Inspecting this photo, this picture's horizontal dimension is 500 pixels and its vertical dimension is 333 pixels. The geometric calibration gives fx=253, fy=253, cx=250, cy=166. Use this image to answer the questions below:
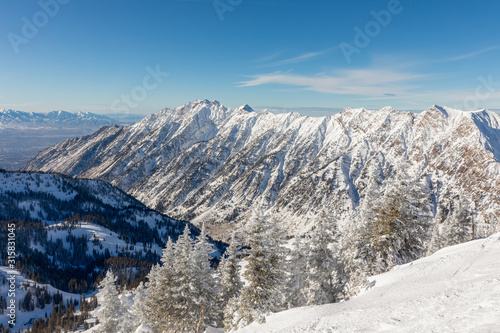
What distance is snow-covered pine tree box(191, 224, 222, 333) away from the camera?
29194 millimetres

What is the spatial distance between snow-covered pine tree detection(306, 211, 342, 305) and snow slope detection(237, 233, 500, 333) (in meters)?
9.99

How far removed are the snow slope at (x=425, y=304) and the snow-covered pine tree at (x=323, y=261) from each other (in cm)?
999

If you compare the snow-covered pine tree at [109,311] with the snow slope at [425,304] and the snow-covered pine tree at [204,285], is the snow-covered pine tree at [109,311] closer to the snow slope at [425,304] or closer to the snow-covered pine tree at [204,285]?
the snow-covered pine tree at [204,285]

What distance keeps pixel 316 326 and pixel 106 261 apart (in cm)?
20909

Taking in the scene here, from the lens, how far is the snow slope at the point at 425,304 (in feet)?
35.6

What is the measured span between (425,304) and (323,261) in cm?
1872

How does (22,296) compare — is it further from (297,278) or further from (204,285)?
(297,278)

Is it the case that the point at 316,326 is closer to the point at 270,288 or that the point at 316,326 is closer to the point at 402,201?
the point at 270,288

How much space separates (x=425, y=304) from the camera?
42.6 feet

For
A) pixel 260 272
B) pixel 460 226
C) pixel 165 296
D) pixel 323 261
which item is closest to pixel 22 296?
pixel 165 296

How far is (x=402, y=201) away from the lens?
26.6m

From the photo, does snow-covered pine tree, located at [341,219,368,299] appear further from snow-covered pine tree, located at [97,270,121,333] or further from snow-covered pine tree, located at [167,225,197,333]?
snow-covered pine tree, located at [97,270,121,333]

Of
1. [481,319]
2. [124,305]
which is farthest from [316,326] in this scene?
[124,305]

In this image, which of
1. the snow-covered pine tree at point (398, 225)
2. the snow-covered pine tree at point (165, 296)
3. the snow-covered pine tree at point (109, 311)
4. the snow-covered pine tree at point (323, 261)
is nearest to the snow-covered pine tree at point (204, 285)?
the snow-covered pine tree at point (165, 296)
